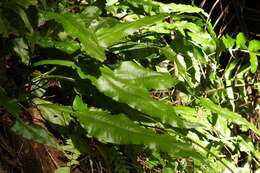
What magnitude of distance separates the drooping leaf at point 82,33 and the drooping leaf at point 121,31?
126mm

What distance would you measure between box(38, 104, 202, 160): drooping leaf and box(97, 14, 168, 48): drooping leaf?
0.26 meters

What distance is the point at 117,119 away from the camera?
1.00 metres

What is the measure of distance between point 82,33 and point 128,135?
310mm

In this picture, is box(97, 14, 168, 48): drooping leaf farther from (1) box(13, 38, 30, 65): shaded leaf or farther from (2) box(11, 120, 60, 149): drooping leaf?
(2) box(11, 120, 60, 149): drooping leaf

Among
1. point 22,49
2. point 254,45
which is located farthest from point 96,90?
point 254,45

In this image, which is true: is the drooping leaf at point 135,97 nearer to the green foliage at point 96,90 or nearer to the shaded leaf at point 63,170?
the green foliage at point 96,90

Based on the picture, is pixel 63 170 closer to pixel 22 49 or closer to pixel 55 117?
pixel 55 117

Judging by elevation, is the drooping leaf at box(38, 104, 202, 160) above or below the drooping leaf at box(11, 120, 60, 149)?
below

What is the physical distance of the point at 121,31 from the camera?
1166 millimetres

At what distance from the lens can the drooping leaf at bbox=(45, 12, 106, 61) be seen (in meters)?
Result: 0.97

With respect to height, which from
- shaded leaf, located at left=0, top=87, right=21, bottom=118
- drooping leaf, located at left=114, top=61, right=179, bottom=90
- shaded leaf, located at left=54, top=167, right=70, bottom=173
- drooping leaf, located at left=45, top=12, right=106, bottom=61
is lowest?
shaded leaf, located at left=54, top=167, right=70, bottom=173

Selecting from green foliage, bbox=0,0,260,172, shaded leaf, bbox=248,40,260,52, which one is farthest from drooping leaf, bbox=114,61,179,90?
shaded leaf, bbox=248,40,260,52

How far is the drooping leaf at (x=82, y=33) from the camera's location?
0.97 meters

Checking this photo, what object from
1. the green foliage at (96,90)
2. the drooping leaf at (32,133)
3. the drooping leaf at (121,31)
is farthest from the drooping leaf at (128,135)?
the drooping leaf at (121,31)
